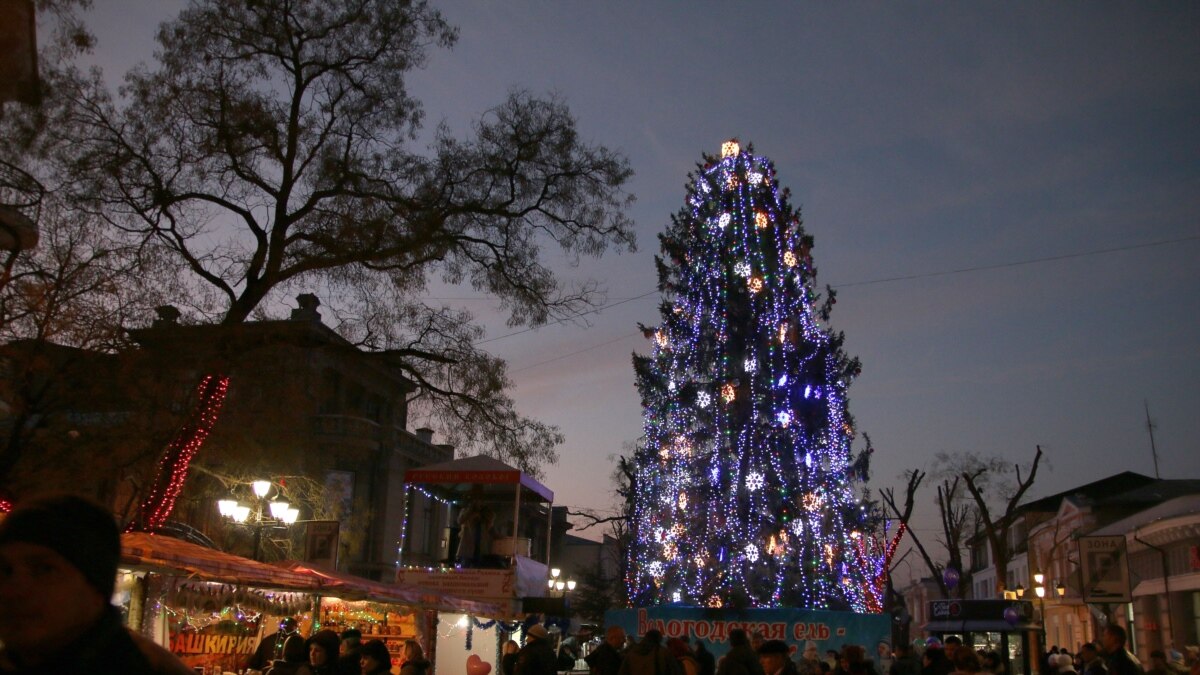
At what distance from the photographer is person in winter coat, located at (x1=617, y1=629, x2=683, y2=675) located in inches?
351

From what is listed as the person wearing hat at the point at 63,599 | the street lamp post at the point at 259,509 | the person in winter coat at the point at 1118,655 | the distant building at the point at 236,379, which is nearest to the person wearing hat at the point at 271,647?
the street lamp post at the point at 259,509

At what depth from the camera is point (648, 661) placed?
29.3 ft

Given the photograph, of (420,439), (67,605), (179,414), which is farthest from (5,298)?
(420,439)

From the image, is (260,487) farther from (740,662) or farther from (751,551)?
(751,551)

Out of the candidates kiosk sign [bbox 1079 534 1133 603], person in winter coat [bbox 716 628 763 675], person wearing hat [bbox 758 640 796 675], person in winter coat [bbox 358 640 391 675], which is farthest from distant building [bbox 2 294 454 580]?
kiosk sign [bbox 1079 534 1133 603]

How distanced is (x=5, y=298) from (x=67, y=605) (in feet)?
40.9

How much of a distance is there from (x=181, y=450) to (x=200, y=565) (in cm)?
434

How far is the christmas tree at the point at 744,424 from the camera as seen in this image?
2794 centimetres

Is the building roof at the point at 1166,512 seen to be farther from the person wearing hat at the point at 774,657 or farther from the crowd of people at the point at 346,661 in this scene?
the crowd of people at the point at 346,661

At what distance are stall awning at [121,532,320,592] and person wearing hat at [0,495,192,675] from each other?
7656 millimetres

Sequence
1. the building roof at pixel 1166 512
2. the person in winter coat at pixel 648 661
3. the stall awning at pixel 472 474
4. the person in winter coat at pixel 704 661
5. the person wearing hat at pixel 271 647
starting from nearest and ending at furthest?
1. the person in winter coat at pixel 648 661
2. the person in winter coat at pixel 704 661
3. the person wearing hat at pixel 271 647
4. the stall awning at pixel 472 474
5. the building roof at pixel 1166 512

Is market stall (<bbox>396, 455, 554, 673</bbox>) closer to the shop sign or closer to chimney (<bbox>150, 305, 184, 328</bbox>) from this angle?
the shop sign

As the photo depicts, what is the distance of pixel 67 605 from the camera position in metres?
2.06

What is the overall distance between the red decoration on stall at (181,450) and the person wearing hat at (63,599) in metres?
13.0
